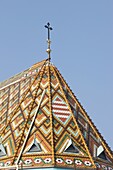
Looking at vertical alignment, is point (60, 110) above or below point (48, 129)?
above

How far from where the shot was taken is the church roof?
20.6 m

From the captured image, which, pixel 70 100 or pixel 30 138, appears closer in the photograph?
pixel 30 138

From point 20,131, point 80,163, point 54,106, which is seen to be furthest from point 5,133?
point 80,163

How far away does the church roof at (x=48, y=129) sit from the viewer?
67.5 feet

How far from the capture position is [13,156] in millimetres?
20734

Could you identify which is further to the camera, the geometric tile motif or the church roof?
A: the geometric tile motif

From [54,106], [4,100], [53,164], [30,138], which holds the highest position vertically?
[4,100]

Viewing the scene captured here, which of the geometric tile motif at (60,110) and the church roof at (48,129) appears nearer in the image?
the church roof at (48,129)

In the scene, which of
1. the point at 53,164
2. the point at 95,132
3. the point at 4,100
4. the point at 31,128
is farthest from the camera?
the point at 4,100

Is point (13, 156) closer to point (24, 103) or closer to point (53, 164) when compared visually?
point (53, 164)

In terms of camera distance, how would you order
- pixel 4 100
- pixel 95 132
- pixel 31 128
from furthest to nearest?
1. pixel 4 100
2. pixel 95 132
3. pixel 31 128

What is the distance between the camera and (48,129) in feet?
70.2

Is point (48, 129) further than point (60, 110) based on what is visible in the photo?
No

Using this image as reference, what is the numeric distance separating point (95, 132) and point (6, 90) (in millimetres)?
5994
